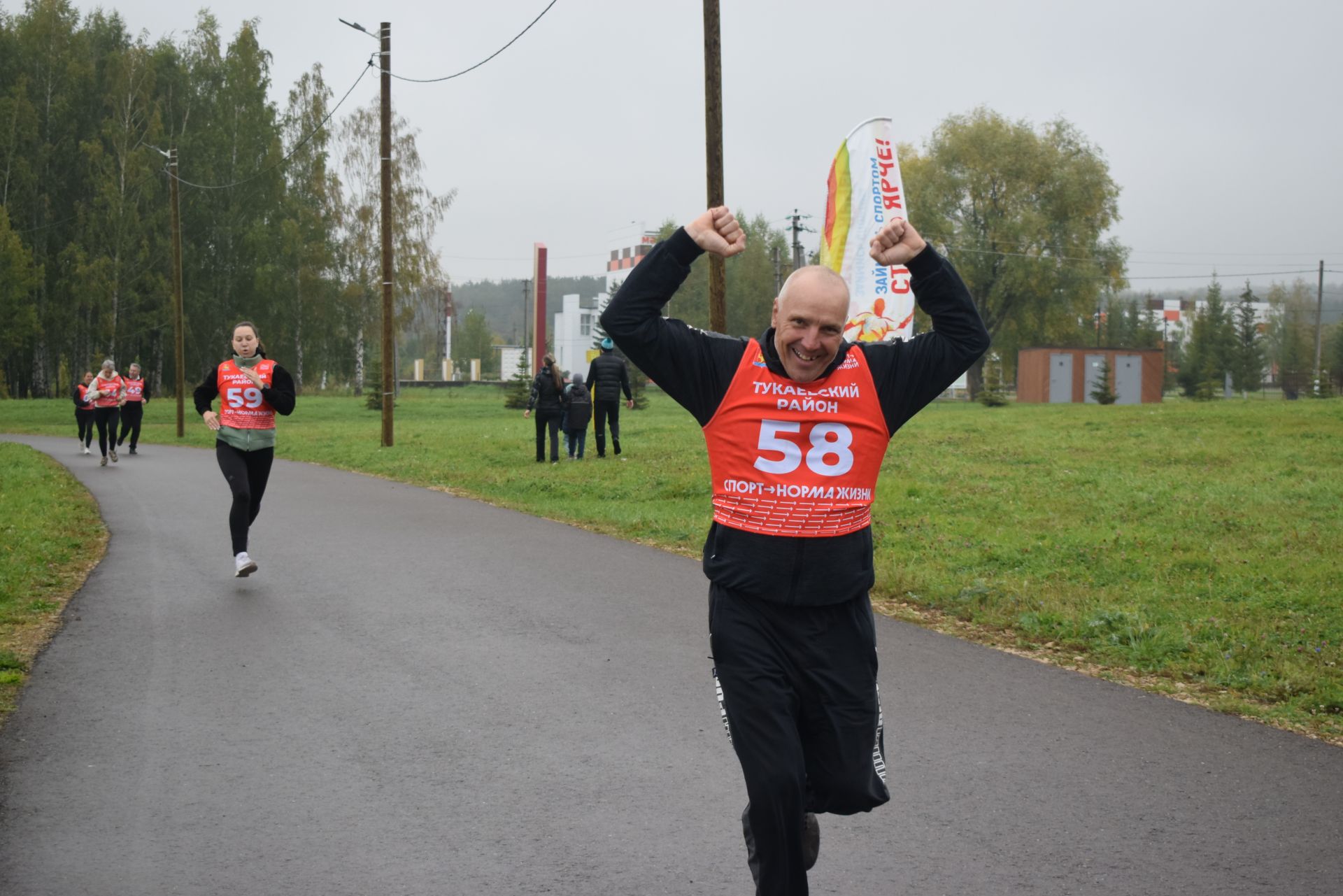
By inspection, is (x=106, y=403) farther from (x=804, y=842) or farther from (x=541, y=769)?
(x=804, y=842)

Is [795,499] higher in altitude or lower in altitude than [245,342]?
lower

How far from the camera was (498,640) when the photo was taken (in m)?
7.80

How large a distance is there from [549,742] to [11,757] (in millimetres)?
2177

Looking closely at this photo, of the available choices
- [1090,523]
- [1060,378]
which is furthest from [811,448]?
[1060,378]

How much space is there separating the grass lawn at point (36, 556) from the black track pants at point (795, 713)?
165 inches

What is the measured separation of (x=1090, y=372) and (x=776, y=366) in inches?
2410

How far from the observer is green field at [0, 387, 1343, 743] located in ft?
24.7

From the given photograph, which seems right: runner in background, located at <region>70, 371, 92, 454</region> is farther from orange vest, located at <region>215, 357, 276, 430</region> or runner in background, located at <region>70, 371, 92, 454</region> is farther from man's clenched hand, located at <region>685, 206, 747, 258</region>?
man's clenched hand, located at <region>685, 206, 747, 258</region>

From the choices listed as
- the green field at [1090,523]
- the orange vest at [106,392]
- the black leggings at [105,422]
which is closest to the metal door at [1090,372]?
the green field at [1090,523]

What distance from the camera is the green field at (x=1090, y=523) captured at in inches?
297

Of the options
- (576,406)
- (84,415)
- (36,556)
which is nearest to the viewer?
(36,556)

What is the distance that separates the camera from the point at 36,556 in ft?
35.9

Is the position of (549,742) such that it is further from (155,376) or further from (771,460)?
(155,376)

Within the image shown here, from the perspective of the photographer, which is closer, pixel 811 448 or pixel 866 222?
pixel 811 448
